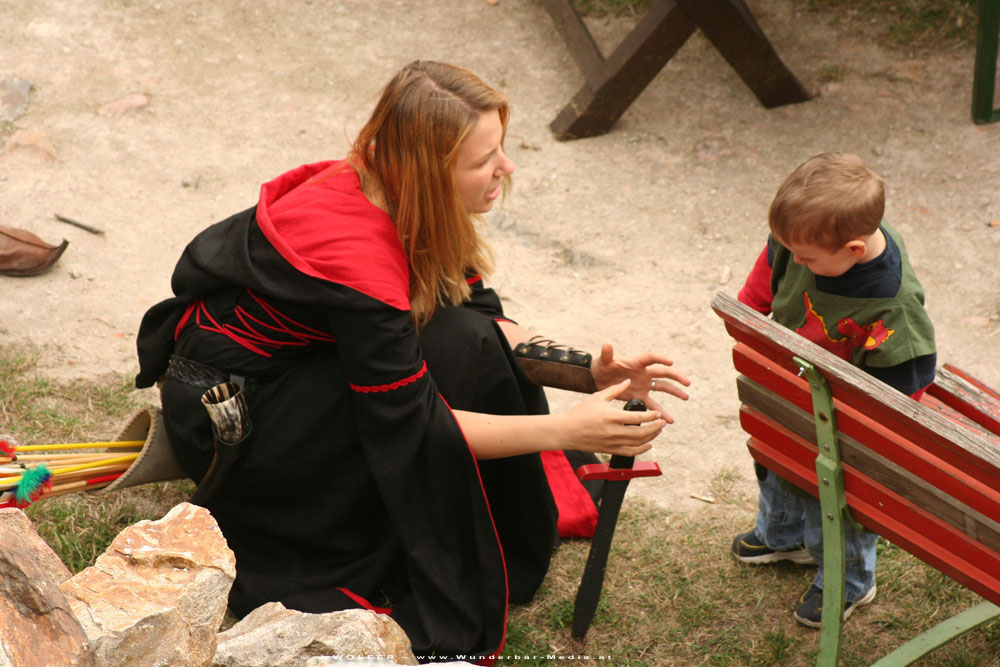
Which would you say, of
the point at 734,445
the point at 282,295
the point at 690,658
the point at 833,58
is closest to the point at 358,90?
the point at 833,58

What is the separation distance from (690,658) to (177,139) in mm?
3601

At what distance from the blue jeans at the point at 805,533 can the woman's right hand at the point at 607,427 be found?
454mm

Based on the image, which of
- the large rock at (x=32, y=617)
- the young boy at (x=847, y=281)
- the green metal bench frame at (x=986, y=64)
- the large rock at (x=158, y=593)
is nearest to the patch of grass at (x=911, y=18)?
the green metal bench frame at (x=986, y=64)

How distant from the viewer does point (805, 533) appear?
243 centimetres

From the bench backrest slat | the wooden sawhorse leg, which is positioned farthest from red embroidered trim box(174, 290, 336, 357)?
the wooden sawhorse leg

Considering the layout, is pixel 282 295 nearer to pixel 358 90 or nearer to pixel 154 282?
pixel 154 282

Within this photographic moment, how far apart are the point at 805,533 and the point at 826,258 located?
716mm

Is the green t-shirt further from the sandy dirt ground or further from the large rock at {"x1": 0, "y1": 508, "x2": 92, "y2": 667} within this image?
the large rock at {"x1": 0, "y1": 508, "x2": 92, "y2": 667}

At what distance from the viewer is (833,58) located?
17.4 feet

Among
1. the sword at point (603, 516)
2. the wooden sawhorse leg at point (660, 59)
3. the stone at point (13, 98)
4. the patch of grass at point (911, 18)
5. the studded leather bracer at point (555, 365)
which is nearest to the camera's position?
the sword at point (603, 516)

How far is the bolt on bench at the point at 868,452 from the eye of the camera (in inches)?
66.1

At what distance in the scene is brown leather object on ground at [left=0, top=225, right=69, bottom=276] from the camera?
377cm

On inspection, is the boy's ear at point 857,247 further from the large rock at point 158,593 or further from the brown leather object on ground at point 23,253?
the brown leather object on ground at point 23,253

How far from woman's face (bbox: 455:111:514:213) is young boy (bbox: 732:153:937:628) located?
602 mm
